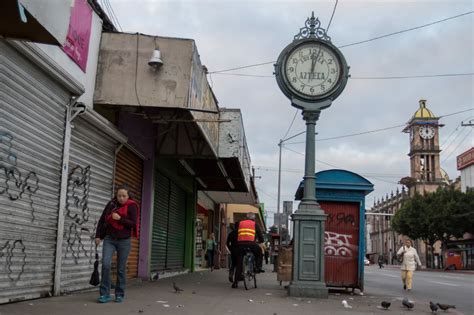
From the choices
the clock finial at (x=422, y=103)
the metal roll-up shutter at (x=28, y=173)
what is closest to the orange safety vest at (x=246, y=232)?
the metal roll-up shutter at (x=28, y=173)

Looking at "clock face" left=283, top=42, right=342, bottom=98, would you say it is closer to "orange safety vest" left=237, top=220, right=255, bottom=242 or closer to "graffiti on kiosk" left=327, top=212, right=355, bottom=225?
"graffiti on kiosk" left=327, top=212, right=355, bottom=225

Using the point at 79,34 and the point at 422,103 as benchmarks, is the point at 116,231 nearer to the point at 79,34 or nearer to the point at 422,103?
the point at 79,34

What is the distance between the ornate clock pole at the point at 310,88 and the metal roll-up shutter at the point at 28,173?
4.46m

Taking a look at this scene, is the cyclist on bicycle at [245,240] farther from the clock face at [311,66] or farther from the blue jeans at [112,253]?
the blue jeans at [112,253]

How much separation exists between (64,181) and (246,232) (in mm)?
5112

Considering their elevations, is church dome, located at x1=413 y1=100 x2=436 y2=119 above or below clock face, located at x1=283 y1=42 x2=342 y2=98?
above

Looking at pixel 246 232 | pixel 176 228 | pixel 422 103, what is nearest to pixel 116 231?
pixel 246 232

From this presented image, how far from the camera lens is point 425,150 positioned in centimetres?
9631

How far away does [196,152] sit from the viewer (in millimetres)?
14000

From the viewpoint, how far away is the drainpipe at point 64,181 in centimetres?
789

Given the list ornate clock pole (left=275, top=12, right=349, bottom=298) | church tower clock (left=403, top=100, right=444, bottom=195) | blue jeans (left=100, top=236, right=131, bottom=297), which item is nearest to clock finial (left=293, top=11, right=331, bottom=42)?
ornate clock pole (left=275, top=12, right=349, bottom=298)

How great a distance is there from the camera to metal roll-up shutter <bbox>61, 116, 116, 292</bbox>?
845 cm

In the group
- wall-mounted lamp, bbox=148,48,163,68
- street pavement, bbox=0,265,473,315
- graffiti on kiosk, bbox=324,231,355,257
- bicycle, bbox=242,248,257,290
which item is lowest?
street pavement, bbox=0,265,473,315

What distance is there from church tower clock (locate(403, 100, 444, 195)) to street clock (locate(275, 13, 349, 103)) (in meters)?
89.0
